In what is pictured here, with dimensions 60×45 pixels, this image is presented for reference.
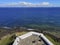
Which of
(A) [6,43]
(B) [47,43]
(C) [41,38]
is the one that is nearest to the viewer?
(B) [47,43]

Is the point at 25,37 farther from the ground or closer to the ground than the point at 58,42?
farther from the ground

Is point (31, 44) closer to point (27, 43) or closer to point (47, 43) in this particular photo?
point (27, 43)

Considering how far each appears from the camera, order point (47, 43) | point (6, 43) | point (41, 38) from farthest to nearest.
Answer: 1. point (6, 43)
2. point (41, 38)
3. point (47, 43)

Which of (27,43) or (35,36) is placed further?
(35,36)

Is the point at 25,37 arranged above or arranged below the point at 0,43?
above

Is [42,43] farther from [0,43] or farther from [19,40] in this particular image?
[0,43]

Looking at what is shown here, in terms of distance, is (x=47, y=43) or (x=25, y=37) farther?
(x=25, y=37)

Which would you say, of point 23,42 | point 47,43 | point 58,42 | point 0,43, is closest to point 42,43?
point 47,43

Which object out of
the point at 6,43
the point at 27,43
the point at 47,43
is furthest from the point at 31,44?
the point at 6,43

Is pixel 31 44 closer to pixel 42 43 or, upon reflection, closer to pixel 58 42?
pixel 42 43
